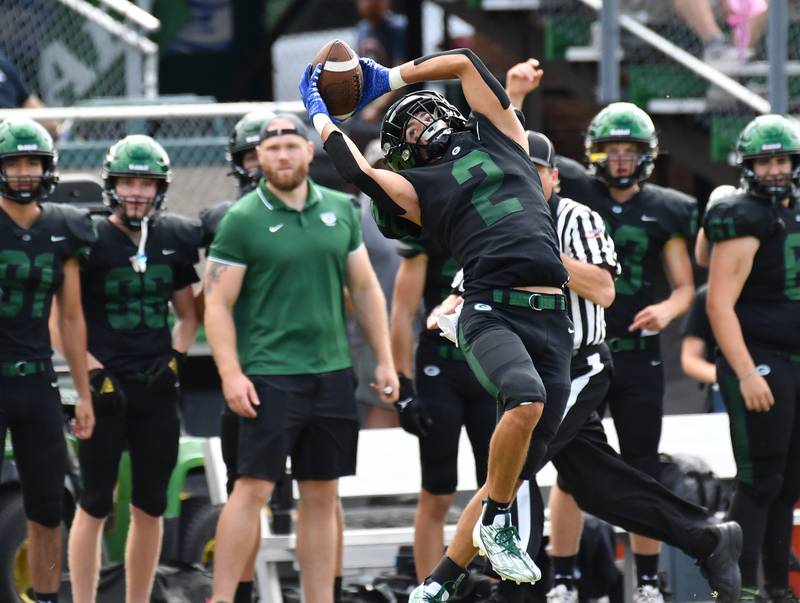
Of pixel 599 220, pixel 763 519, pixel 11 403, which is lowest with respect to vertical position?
pixel 763 519

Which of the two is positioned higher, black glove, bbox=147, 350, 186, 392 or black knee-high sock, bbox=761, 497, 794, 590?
black glove, bbox=147, 350, 186, 392

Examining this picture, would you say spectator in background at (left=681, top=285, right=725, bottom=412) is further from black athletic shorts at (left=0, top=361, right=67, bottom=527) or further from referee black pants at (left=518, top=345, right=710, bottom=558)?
black athletic shorts at (left=0, top=361, right=67, bottom=527)

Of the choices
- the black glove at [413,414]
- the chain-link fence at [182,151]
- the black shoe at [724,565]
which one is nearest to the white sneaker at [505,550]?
the black shoe at [724,565]

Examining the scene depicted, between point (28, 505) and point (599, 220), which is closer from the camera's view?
point (599, 220)

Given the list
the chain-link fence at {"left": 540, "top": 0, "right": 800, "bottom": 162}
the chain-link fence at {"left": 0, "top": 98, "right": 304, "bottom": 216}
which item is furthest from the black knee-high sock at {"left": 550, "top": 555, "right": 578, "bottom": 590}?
the chain-link fence at {"left": 540, "top": 0, "right": 800, "bottom": 162}

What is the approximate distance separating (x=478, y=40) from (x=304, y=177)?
691cm

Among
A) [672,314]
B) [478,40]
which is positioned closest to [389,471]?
[672,314]

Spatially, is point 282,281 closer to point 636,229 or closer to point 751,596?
point 636,229

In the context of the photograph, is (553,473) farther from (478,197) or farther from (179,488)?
(478,197)

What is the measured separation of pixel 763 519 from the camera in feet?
25.3

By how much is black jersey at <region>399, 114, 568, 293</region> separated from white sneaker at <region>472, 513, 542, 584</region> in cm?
86

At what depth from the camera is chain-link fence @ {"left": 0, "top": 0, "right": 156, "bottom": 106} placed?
37.5 ft

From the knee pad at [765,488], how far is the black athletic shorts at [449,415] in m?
1.18

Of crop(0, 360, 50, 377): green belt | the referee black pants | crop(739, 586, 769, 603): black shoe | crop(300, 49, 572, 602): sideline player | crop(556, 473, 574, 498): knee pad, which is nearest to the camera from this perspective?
crop(300, 49, 572, 602): sideline player
